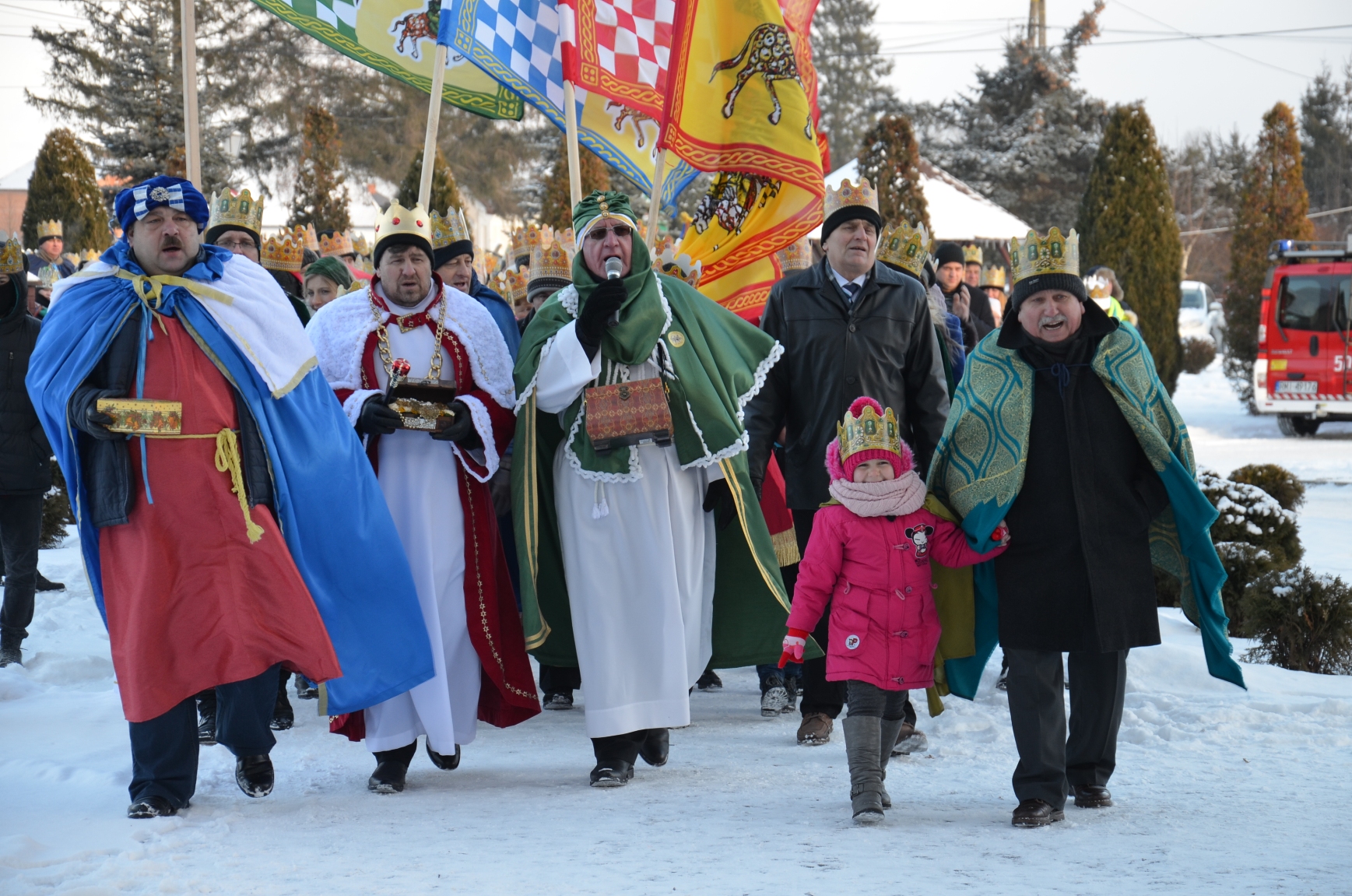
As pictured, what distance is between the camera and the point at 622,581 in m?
5.23

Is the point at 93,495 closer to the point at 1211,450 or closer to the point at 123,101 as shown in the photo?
the point at 1211,450

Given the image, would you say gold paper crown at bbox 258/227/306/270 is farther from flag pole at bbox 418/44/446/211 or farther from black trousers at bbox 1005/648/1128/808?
black trousers at bbox 1005/648/1128/808

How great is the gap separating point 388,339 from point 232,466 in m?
0.88

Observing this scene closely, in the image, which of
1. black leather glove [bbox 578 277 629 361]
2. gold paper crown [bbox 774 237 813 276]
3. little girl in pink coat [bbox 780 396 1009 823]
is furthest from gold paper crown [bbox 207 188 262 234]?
gold paper crown [bbox 774 237 813 276]

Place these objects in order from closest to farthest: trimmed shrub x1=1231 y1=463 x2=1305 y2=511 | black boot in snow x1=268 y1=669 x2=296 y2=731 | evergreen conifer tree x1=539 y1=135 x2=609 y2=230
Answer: black boot in snow x1=268 y1=669 x2=296 y2=731 → trimmed shrub x1=1231 y1=463 x2=1305 y2=511 → evergreen conifer tree x1=539 y1=135 x2=609 y2=230

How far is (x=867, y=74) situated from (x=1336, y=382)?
3403 centimetres

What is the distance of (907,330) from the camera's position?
5809 millimetres

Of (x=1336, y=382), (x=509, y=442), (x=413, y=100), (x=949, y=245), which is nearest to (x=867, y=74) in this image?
(x=413, y=100)

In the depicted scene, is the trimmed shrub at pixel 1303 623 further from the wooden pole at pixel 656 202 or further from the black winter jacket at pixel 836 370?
the wooden pole at pixel 656 202

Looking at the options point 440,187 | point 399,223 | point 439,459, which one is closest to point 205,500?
point 439,459

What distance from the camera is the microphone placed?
204 inches

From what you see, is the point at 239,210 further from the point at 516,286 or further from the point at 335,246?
the point at 335,246

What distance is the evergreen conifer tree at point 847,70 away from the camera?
51.0 meters

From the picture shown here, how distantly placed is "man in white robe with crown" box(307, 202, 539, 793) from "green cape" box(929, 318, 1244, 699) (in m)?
1.69
